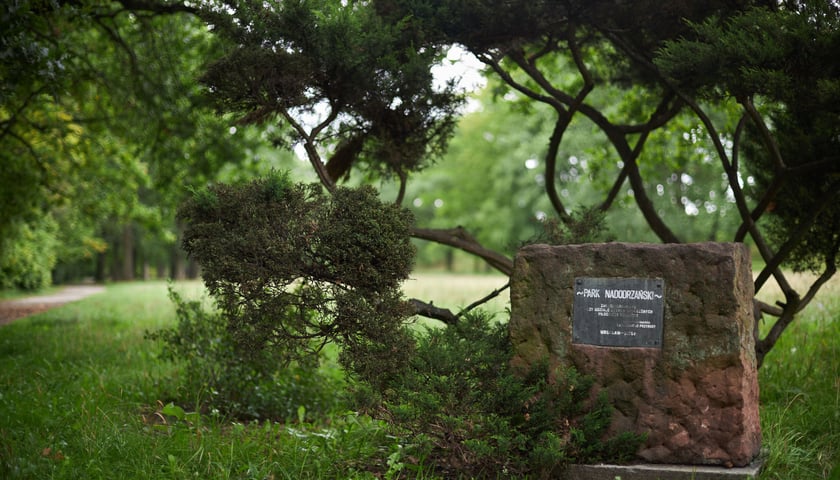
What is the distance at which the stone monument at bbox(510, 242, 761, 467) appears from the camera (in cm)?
473

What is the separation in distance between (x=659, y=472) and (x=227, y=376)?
4.25m

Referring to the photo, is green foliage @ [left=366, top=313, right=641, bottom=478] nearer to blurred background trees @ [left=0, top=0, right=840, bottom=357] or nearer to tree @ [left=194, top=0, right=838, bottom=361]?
tree @ [left=194, top=0, right=838, bottom=361]

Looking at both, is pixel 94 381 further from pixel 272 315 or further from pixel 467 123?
pixel 467 123

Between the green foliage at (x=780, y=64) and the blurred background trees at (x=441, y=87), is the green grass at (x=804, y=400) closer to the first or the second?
the blurred background trees at (x=441, y=87)

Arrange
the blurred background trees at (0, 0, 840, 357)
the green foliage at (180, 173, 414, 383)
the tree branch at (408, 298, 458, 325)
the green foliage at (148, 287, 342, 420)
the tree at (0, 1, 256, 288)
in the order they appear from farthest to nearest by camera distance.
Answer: the tree at (0, 1, 256, 288) → the green foliage at (148, 287, 342, 420) → the tree branch at (408, 298, 458, 325) → the blurred background trees at (0, 0, 840, 357) → the green foliage at (180, 173, 414, 383)

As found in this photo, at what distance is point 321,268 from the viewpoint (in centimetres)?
498

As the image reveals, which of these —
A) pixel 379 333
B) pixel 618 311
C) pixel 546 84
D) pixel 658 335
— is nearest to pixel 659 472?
pixel 658 335

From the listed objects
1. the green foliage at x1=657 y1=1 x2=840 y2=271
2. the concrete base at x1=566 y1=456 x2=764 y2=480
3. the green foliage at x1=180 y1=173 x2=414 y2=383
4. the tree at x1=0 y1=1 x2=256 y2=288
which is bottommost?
the concrete base at x1=566 y1=456 x2=764 y2=480

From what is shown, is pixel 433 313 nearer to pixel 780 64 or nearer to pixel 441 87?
pixel 441 87

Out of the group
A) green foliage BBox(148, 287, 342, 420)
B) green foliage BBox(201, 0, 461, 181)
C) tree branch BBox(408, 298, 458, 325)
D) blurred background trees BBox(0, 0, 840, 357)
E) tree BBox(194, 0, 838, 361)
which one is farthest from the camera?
green foliage BBox(148, 287, 342, 420)

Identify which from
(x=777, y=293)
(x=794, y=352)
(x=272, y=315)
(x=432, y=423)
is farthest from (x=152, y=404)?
(x=777, y=293)

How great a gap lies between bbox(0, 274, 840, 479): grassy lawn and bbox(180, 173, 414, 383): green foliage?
780 millimetres

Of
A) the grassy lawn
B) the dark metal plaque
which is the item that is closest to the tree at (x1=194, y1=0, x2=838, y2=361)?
the grassy lawn

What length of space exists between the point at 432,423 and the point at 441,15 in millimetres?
3686
